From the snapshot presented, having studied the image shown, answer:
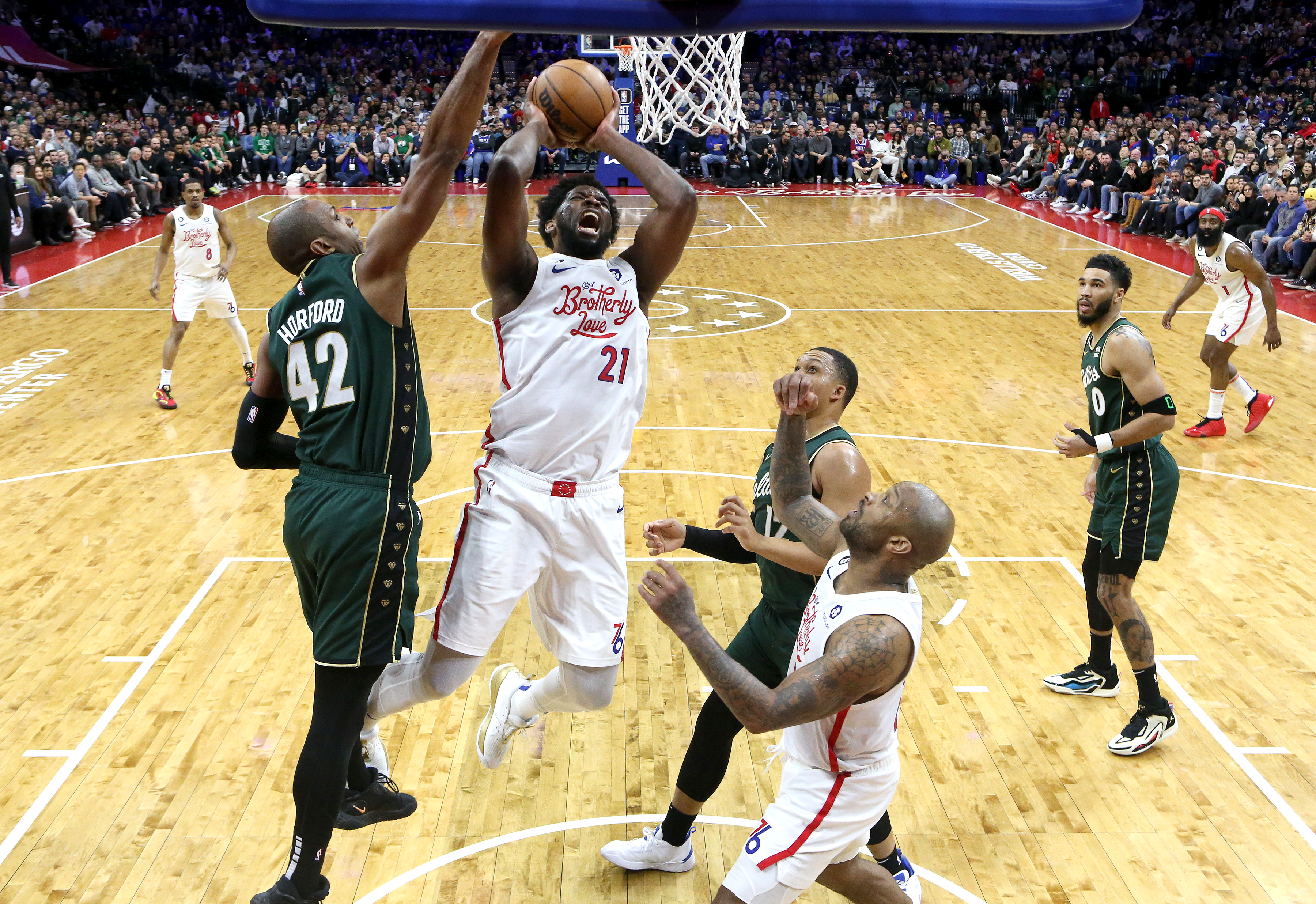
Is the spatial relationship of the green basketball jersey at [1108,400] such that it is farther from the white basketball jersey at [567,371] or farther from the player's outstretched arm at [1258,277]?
the player's outstretched arm at [1258,277]

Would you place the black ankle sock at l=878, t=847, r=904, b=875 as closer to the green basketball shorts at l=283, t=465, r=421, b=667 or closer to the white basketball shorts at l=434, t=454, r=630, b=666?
the white basketball shorts at l=434, t=454, r=630, b=666

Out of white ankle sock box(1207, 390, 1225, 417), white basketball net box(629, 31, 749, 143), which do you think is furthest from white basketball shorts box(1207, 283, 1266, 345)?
white basketball net box(629, 31, 749, 143)

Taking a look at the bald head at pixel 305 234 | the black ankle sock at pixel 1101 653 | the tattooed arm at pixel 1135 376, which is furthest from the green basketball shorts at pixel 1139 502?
the bald head at pixel 305 234

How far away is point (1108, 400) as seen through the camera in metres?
5.32

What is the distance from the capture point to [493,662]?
5758 millimetres

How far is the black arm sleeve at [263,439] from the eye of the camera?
3.65 meters

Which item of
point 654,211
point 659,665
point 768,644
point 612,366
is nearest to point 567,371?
point 612,366

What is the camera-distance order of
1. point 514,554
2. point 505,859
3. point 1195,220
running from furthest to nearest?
point 1195,220 → point 505,859 → point 514,554

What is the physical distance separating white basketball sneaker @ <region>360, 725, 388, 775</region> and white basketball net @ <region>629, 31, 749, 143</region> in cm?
645

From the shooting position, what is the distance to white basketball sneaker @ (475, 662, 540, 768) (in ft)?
13.6

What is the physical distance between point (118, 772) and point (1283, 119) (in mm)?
25830

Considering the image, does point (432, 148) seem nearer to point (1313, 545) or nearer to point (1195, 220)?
point (1313, 545)

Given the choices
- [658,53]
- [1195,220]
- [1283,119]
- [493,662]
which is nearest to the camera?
[493,662]

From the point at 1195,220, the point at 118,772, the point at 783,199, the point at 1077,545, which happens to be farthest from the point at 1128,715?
the point at 783,199
